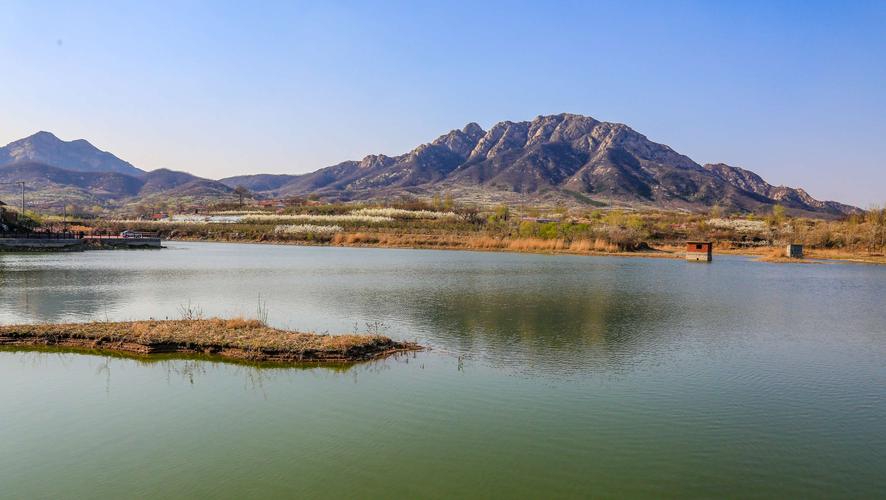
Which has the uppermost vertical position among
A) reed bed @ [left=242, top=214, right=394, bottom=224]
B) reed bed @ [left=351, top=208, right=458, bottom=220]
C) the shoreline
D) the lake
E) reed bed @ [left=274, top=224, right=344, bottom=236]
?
reed bed @ [left=351, top=208, right=458, bottom=220]

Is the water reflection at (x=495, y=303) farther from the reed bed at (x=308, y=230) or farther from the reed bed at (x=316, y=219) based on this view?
the reed bed at (x=316, y=219)

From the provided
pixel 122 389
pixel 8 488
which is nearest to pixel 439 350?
pixel 122 389

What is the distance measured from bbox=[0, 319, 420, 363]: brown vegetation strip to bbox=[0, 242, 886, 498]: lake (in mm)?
681

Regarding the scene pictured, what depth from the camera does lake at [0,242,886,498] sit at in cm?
909

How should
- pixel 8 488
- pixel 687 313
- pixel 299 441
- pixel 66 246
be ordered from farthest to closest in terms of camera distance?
pixel 66 246, pixel 687 313, pixel 299 441, pixel 8 488

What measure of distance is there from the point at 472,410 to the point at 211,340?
827cm

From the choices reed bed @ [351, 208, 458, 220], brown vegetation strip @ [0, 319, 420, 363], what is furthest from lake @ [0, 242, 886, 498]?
reed bed @ [351, 208, 458, 220]

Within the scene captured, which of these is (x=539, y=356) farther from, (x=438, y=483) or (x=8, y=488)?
(x=8, y=488)

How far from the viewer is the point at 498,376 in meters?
14.8

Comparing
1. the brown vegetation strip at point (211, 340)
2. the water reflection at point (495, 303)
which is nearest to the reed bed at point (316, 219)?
the water reflection at point (495, 303)

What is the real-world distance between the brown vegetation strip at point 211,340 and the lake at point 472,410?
681 mm

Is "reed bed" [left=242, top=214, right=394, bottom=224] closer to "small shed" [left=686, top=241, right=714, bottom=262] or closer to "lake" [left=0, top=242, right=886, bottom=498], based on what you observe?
"small shed" [left=686, top=241, right=714, bottom=262]

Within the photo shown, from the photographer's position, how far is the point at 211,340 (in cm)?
1630

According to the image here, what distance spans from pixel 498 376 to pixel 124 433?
8.37 meters
